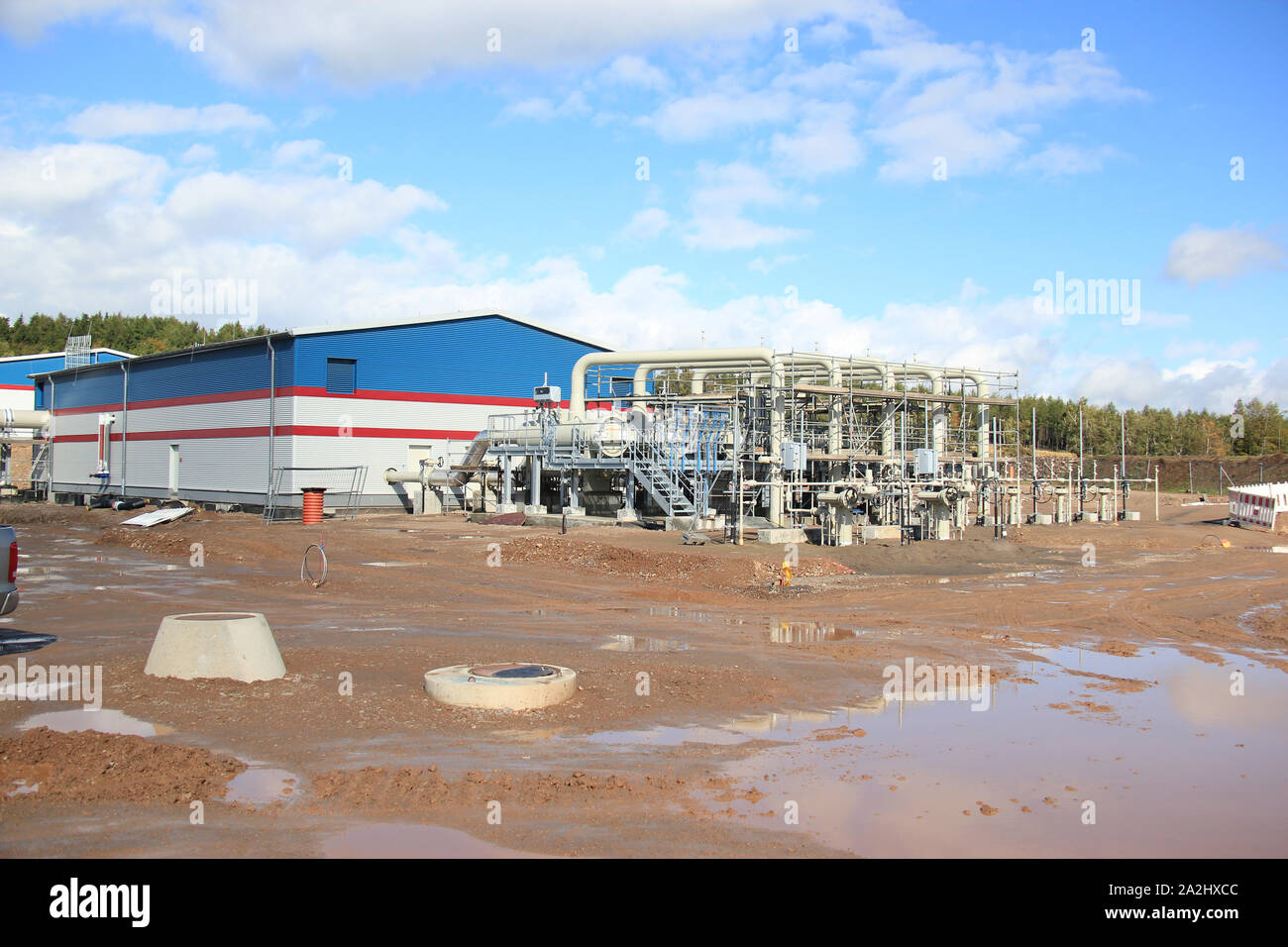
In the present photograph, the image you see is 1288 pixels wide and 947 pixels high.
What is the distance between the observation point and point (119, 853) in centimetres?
536

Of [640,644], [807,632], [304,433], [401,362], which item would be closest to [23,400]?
[304,433]

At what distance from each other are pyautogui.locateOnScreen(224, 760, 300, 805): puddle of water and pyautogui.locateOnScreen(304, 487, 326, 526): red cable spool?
26.0m

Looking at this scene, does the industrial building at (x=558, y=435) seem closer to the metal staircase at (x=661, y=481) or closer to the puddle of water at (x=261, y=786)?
the metal staircase at (x=661, y=481)

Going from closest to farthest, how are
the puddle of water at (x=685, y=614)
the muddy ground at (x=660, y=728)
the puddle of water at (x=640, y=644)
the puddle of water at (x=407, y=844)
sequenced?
the puddle of water at (x=407, y=844)
the muddy ground at (x=660, y=728)
the puddle of water at (x=640, y=644)
the puddle of water at (x=685, y=614)

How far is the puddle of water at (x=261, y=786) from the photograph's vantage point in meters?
6.28

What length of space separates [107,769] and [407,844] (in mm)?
2517

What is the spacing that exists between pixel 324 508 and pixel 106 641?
25.1m

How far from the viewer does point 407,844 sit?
565cm

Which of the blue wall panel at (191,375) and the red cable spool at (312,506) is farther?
the blue wall panel at (191,375)

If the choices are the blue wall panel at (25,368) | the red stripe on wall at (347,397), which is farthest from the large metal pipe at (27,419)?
the red stripe on wall at (347,397)

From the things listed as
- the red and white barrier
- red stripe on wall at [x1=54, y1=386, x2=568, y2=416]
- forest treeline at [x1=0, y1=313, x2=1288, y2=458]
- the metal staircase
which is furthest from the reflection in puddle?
forest treeline at [x1=0, y1=313, x2=1288, y2=458]

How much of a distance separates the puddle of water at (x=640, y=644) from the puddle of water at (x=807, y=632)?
1354 mm

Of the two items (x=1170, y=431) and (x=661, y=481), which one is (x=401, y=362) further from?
(x=1170, y=431)
